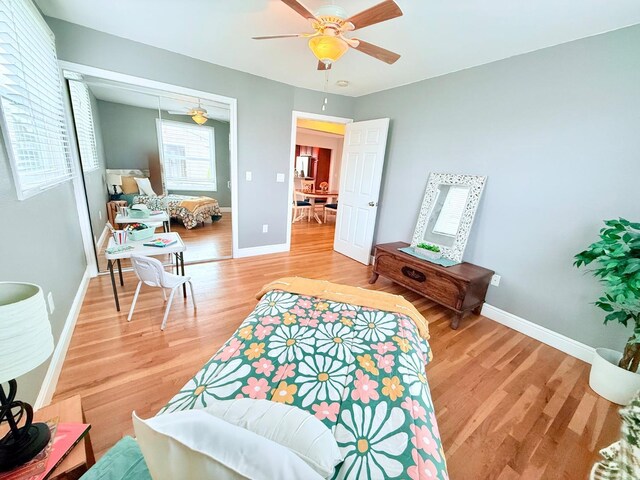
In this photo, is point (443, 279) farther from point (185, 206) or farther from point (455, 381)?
point (185, 206)

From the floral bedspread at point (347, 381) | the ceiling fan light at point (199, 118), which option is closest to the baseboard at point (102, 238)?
the ceiling fan light at point (199, 118)

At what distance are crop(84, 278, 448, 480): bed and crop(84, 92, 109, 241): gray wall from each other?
8.75 feet

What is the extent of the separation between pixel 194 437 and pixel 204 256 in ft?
11.2

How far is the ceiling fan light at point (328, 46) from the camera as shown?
65.1 inches

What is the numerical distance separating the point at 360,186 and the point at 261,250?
1838 mm

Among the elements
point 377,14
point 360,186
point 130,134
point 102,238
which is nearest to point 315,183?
point 360,186

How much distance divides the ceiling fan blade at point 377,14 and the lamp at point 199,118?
2.44 m

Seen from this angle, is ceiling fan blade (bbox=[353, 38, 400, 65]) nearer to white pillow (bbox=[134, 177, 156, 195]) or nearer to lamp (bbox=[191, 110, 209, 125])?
lamp (bbox=[191, 110, 209, 125])

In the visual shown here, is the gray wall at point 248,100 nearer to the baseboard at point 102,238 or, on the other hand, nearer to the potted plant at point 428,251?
the baseboard at point 102,238

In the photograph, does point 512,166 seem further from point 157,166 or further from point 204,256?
point 157,166

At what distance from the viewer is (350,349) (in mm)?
1293

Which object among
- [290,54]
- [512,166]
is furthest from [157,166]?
[512,166]

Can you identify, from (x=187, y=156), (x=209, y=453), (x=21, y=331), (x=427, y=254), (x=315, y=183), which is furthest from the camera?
(x=315, y=183)

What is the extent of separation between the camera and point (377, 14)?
1.47m
